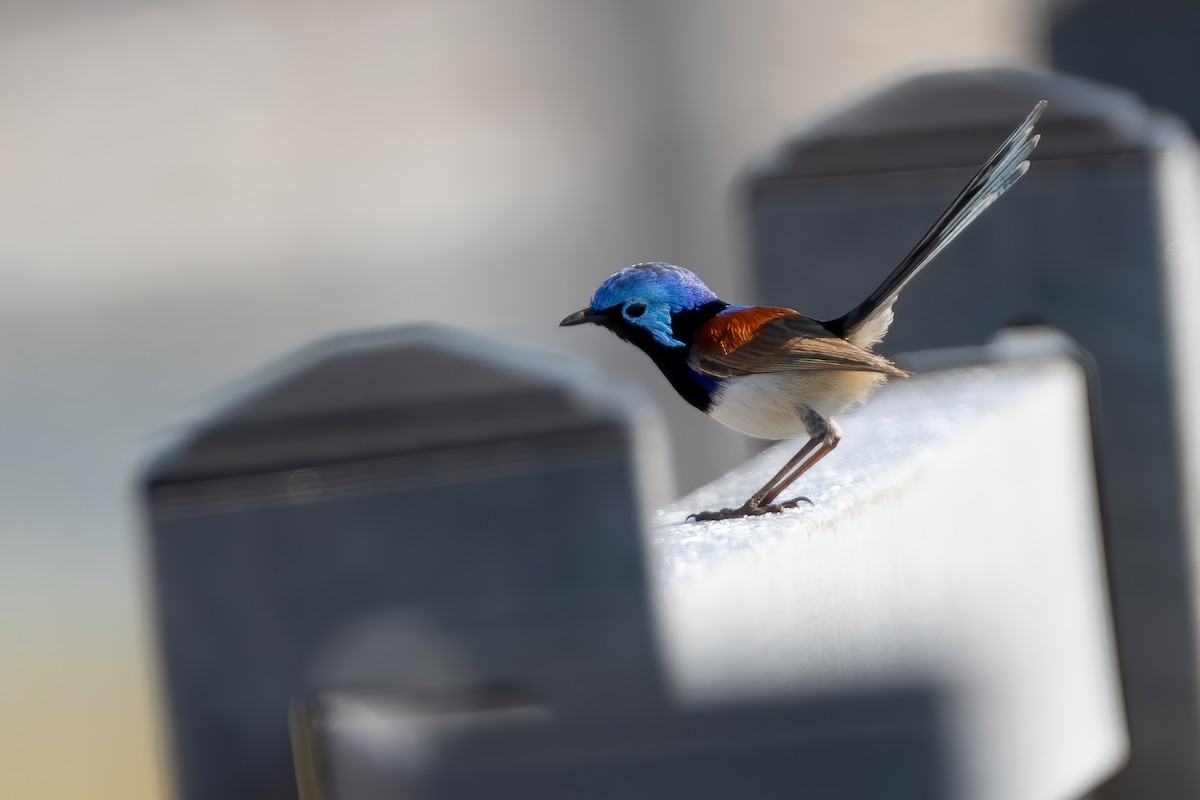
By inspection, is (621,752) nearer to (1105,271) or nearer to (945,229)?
(945,229)

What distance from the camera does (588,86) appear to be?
12008mm

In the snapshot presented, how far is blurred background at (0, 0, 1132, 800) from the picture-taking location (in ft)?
35.9

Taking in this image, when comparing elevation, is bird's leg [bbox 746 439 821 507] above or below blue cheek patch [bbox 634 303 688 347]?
below

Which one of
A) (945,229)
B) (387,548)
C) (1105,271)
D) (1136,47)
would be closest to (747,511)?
(945,229)

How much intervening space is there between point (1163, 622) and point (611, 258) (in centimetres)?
903

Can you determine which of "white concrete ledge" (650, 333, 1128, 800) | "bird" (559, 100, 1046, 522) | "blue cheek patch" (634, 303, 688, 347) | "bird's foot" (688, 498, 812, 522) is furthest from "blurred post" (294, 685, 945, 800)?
"blue cheek patch" (634, 303, 688, 347)

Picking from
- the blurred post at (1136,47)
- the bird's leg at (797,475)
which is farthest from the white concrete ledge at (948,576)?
the blurred post at (1136,47)

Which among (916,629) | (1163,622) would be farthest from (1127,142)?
(916,629)

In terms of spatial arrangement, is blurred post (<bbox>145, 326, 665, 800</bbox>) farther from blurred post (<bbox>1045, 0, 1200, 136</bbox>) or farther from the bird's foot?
blurred post (<bbox>1045, 0, 1200, 136</bbox>)

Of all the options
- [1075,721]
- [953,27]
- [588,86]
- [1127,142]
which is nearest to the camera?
[1075,721]

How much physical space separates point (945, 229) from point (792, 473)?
1.22ft

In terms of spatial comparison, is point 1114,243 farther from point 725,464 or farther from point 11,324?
point 11,324

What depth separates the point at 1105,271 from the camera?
7.63 feet

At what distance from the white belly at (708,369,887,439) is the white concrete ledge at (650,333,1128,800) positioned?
0.19 feet
